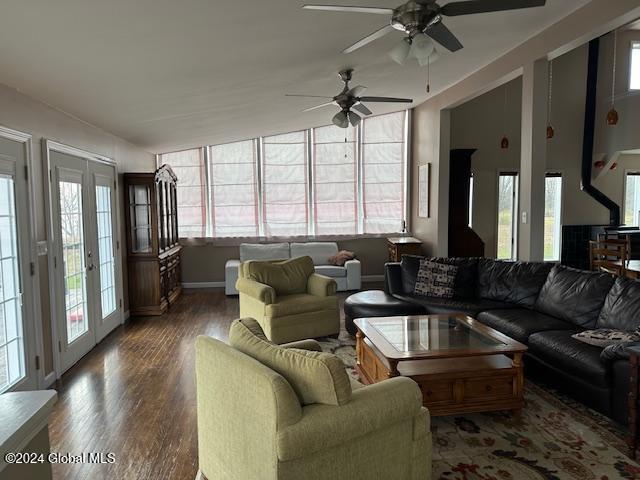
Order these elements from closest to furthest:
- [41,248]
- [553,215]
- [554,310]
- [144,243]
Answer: [41,248]
[554,310]
[144,243]
[553,215]

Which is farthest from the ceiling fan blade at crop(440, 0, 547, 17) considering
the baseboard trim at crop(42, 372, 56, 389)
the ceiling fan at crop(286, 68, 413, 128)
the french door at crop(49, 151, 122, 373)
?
the baseboard trim at crop(42, 372, 56, 389)

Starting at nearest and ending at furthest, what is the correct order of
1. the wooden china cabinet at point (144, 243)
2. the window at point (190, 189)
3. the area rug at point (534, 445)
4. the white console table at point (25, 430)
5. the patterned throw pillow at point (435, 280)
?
the white console table at point (25, 430) → the area rug at point (534, 445) → the patterned throw pillow at point (435, 280) → the wooden china cabinet at point (144, 243) → the window at point (190, 189)

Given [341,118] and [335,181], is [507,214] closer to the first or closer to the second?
[335,181]

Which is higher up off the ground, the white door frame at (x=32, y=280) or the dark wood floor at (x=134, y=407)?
the white door frame at (x=32, y=280)

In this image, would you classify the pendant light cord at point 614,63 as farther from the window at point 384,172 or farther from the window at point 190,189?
the window at point 190,189

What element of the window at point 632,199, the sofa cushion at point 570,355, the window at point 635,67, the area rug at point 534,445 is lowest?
the area rug at point 534,445

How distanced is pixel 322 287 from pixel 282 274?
516 mm

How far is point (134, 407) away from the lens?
334cm

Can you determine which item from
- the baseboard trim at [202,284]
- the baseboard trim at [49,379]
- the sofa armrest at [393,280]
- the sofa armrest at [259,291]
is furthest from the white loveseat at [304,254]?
the baseboard trim at [49,379]

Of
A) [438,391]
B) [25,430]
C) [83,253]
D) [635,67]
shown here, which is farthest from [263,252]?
[635,67]

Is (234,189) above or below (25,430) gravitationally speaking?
above

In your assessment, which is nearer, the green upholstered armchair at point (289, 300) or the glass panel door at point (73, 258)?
the glass panel door at point (73, 258)

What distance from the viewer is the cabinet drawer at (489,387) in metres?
3.00

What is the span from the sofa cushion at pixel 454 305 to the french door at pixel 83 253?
3277 millimetres
